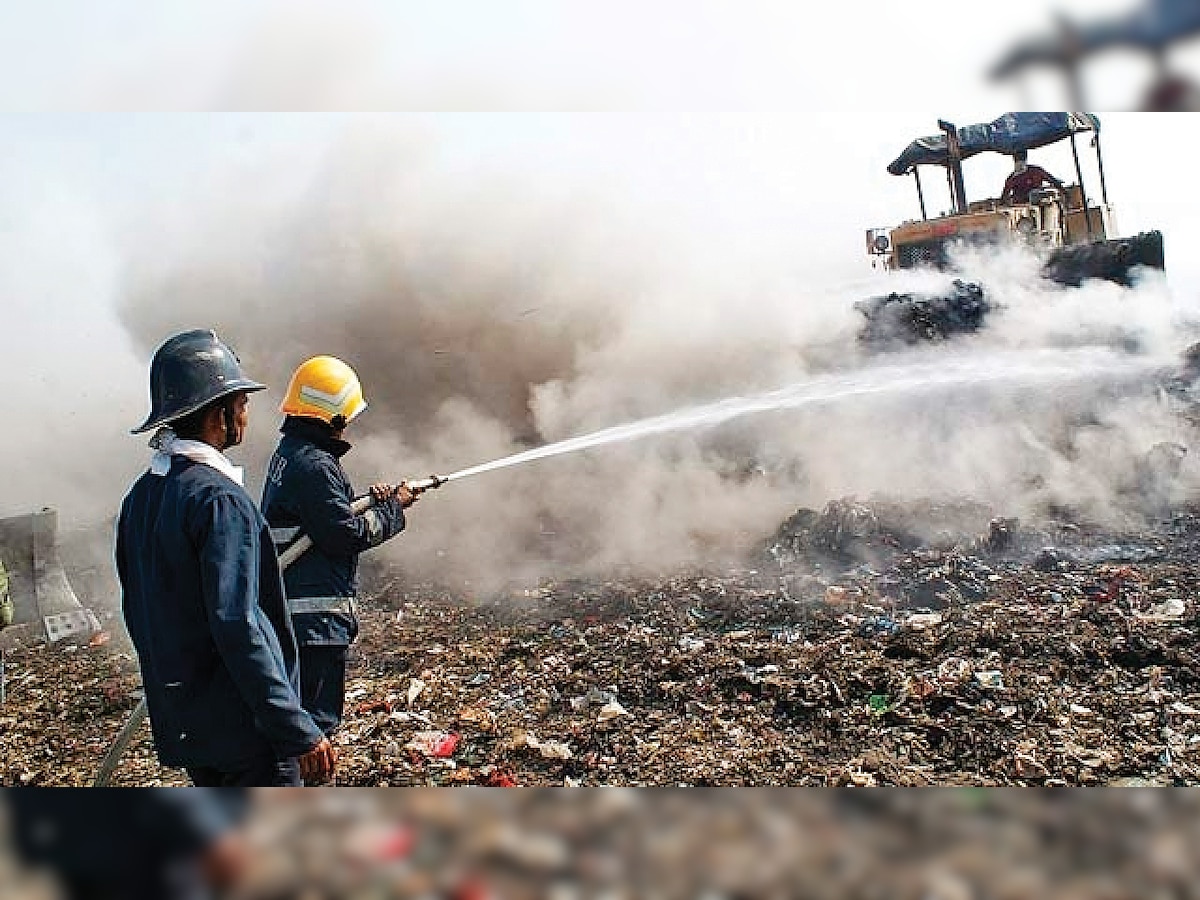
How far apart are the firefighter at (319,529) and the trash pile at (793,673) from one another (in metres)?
0.84

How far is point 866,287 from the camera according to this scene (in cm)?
590

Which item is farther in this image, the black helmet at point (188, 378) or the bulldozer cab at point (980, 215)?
the bulldozer cab at point (980, 215)

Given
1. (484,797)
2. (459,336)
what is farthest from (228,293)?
(484,797)

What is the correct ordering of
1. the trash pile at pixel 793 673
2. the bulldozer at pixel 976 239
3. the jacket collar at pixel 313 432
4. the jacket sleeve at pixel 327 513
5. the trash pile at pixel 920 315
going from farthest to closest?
the trash pile at pixel 920 315, the bulldozer at pixel 976 239, the trash pile at pixel 793 673, the jacket collar at pixel 313 432, the jacket sleeve at pixel 327 513

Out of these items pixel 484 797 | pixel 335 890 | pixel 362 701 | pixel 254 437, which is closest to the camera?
pixel 335 890

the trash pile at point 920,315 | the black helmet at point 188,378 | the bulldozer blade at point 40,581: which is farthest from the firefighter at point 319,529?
the trash pile at point 920,315

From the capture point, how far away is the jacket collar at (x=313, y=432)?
332cm

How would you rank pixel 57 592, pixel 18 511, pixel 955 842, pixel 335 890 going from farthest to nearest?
pixel 18 511, pixel 57 592, pixel 955 842, pixel 335 890

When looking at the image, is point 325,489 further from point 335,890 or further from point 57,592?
point 57,592

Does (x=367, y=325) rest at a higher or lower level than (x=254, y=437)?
higher

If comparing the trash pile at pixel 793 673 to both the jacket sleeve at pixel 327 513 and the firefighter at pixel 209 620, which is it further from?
the firefighter at pixel 209 620

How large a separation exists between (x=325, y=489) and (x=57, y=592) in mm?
2559

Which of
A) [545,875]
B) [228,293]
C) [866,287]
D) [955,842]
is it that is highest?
[228,293]

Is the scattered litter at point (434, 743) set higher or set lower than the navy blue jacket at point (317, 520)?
lower
